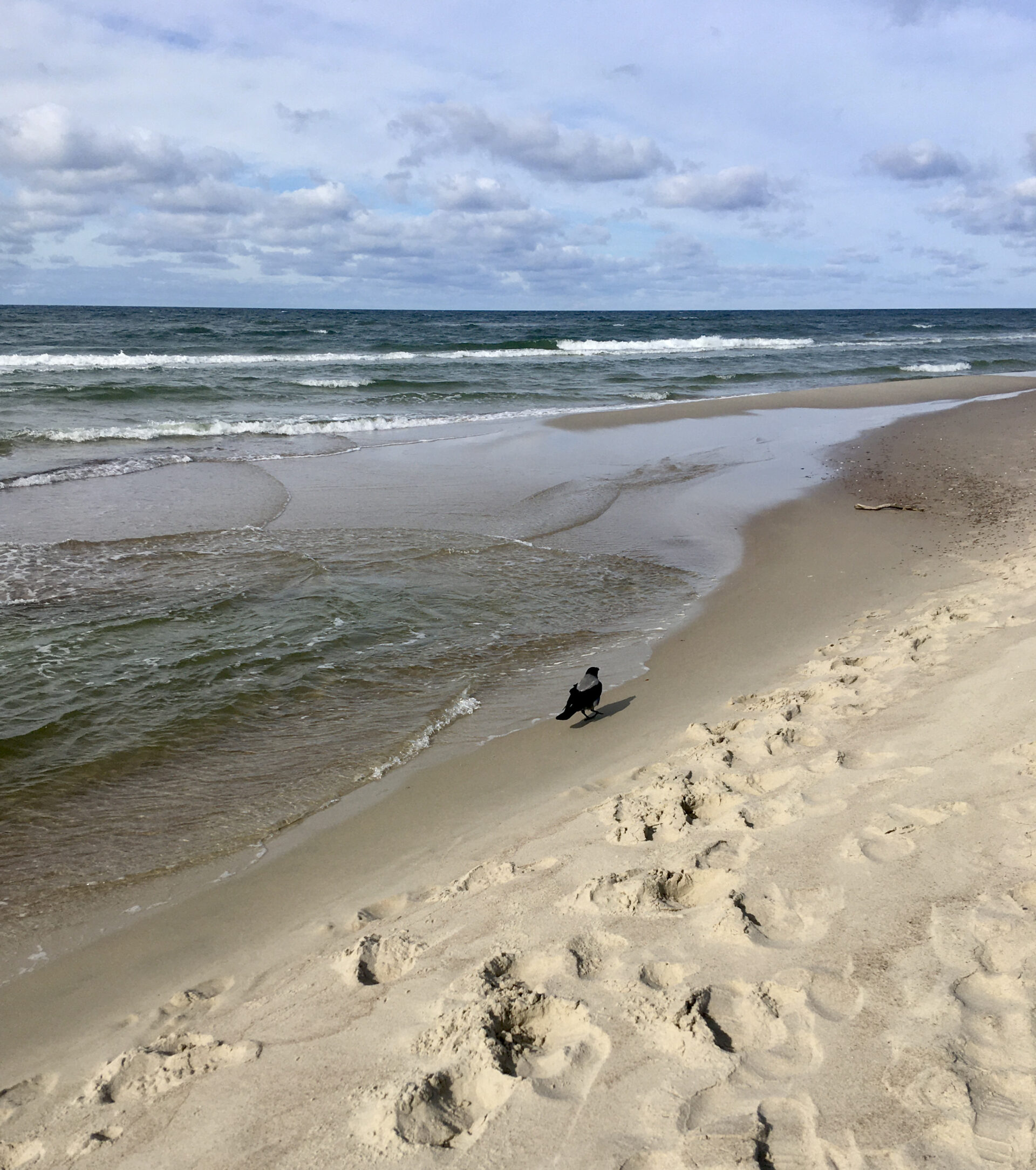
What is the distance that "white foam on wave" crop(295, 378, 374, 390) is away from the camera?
83.3 ft

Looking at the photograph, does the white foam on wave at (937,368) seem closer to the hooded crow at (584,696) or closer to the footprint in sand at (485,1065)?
the hooded crow at (584,696)

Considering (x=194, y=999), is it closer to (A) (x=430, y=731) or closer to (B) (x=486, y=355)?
(A) (x=430, y=731)

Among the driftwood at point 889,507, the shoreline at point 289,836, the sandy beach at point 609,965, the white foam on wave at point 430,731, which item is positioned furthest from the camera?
the driftwood at point 889,507

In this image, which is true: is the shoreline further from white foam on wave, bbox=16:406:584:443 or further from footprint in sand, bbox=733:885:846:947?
white foam on wave, bbox=16:406:584:443

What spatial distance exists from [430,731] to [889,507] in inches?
312

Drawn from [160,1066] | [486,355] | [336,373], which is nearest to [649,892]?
[160,1066]

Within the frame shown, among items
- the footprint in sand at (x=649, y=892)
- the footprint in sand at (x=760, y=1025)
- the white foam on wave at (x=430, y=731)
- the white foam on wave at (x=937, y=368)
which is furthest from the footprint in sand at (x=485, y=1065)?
the white foam on wave at (x=937, y=368)

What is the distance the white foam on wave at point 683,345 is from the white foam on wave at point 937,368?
11.0 metres

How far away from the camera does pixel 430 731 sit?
529 centimetres

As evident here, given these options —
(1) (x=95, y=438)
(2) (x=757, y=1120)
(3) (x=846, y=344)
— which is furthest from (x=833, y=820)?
(3) (x=846, y=344)

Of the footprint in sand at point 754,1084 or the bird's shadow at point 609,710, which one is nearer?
the footprint in sand at point 754,1084

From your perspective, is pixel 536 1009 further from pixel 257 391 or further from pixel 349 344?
pixel 349 344

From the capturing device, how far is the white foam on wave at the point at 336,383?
2538cm

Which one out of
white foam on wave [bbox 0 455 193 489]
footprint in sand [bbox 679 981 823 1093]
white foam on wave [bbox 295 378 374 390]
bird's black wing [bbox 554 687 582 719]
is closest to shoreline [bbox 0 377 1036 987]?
bird's black wing [bbox 554 687 582 719]
